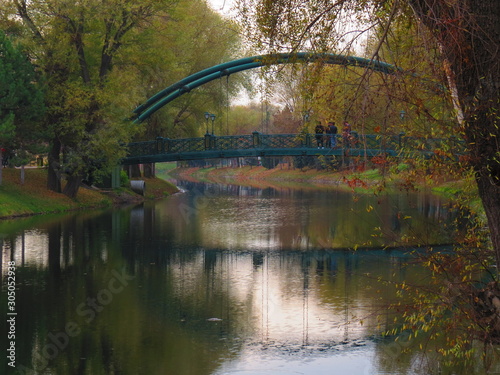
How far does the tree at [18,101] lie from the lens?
34.5 m

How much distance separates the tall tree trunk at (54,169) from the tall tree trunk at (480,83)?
32.4 metres

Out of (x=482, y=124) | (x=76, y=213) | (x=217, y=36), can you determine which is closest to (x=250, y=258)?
(x=482, y=124)

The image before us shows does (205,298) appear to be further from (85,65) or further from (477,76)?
(85,65)

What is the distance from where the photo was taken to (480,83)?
31.2ft

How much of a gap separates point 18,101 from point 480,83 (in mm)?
29864

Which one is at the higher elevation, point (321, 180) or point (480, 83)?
point (480, 83)

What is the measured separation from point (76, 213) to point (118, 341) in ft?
81.8

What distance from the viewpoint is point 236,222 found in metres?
34.7

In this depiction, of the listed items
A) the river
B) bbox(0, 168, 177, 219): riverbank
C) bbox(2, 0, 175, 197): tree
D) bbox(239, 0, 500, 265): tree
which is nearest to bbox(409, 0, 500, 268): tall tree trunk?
bbox(239, 0, 500, 265): tree

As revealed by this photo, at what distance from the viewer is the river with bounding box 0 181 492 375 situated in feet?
40.1

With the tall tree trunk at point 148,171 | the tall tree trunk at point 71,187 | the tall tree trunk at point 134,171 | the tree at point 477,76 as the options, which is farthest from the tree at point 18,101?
the tree at point 477,76

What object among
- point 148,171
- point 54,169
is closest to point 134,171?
point 148,171

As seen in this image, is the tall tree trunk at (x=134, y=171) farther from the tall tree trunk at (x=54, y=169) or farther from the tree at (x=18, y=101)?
the tree at (x=18, y=101)

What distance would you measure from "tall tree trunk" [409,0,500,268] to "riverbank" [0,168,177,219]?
90.5ft
